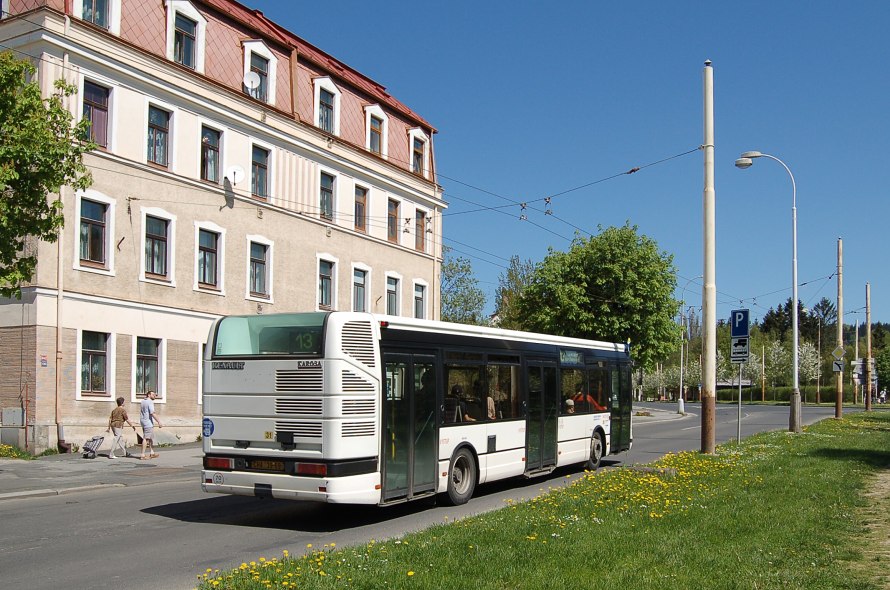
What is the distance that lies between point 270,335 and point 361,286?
24539mm

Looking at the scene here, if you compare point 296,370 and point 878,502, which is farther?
point 878,502

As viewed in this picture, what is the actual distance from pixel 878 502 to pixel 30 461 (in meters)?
18.2

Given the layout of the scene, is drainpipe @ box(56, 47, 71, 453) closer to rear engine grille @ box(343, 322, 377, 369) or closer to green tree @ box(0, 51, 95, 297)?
green tree @ box(0, 51, 95, 297)

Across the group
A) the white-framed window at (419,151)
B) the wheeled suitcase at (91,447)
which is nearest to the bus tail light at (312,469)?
the wheeled suitcase at (91,447)

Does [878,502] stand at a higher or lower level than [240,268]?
lower

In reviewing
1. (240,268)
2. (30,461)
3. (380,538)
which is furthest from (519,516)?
(240,268)

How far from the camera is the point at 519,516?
36.0 feet

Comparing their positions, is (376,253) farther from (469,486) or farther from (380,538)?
(380,538)

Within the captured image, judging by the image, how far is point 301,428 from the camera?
11.4m

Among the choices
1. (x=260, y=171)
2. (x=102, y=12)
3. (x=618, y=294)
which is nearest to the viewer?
(x=102, y=12)

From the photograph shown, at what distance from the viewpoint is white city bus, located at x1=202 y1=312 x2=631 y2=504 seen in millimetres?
11312

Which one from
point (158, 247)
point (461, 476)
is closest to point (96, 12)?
point (158, 247)

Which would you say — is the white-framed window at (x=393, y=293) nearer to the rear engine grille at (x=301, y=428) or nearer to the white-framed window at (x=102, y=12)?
the white-framed window at (x=102, y=12)

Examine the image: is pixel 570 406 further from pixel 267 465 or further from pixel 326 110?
pixel 326 110
